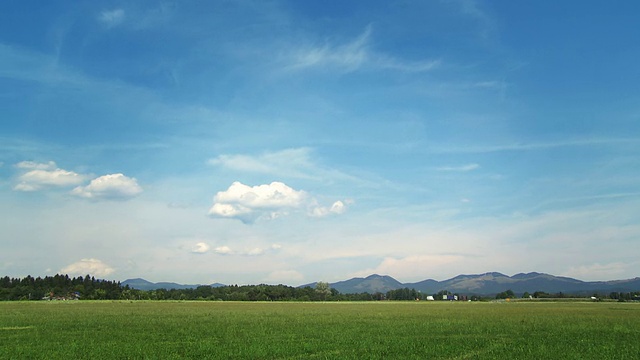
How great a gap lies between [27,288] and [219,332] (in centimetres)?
19865

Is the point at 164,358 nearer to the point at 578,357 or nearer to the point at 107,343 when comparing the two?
the point at 107,343

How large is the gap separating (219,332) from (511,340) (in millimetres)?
22101

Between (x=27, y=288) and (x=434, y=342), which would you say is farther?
(x=27, y=288)

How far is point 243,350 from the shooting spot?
26.4m

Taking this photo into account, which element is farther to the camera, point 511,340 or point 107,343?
point 511,340

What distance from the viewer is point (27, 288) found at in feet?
641

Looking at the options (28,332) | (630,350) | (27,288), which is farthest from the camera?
(27,288)

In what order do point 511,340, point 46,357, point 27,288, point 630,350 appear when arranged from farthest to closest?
point 27,288
point 511,340
point 630,350
point 46,357

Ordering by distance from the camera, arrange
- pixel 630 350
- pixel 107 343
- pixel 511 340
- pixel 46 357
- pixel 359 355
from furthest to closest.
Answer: pixel 511 340, pixel 107 343, pixel 630 350, pixel 359 355, pixel 46 357

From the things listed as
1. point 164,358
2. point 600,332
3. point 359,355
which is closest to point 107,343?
point 164,358

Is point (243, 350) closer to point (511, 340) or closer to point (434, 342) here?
point (434, 342)

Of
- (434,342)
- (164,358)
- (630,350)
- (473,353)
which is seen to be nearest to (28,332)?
(164,358)

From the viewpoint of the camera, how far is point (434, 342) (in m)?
30.6

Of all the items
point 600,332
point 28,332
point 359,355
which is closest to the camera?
point 359,355
